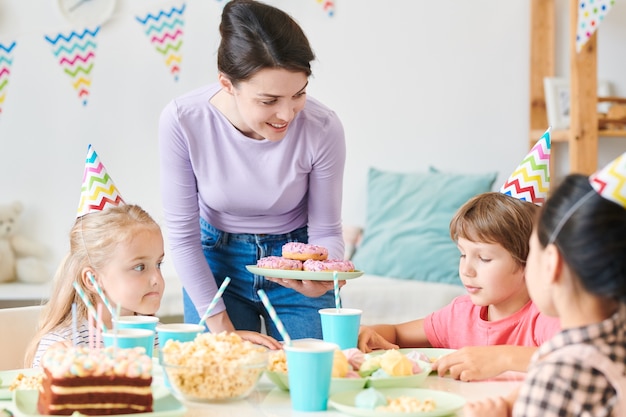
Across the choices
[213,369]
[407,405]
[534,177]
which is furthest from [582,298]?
[534,177]

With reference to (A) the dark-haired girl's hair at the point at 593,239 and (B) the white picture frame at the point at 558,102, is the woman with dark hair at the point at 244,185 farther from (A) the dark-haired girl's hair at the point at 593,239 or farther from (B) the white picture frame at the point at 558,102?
(B) the white picture frame at the point at 558,102

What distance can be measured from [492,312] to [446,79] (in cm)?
231

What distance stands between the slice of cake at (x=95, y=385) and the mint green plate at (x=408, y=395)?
27cm

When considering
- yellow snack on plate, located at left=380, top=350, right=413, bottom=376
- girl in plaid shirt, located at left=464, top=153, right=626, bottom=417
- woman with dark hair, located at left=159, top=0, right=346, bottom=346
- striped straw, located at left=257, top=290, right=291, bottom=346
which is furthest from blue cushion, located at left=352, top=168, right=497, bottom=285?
girl in plaid shirt, located at left=464, top=153, right=626, bottom=417

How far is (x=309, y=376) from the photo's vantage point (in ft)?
3.99

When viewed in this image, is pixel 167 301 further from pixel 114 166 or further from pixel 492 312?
pixel 492 312

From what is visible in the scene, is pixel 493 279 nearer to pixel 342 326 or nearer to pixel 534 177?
pixel 534 177

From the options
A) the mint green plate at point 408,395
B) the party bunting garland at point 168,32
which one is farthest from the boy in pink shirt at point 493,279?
the party bunting garland at point 168,32

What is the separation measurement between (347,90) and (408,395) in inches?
112

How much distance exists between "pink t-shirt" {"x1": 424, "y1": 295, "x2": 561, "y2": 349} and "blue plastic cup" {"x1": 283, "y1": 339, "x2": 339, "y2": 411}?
64 cm

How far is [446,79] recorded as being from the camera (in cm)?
405

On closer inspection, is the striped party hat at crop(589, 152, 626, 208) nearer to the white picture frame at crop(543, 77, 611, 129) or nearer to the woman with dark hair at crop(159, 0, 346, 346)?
the woman with dark hair at crop(159, 0, 346, 346)

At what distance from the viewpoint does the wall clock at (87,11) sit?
368 centimetres

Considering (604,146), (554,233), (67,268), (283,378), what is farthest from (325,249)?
(604,146)
